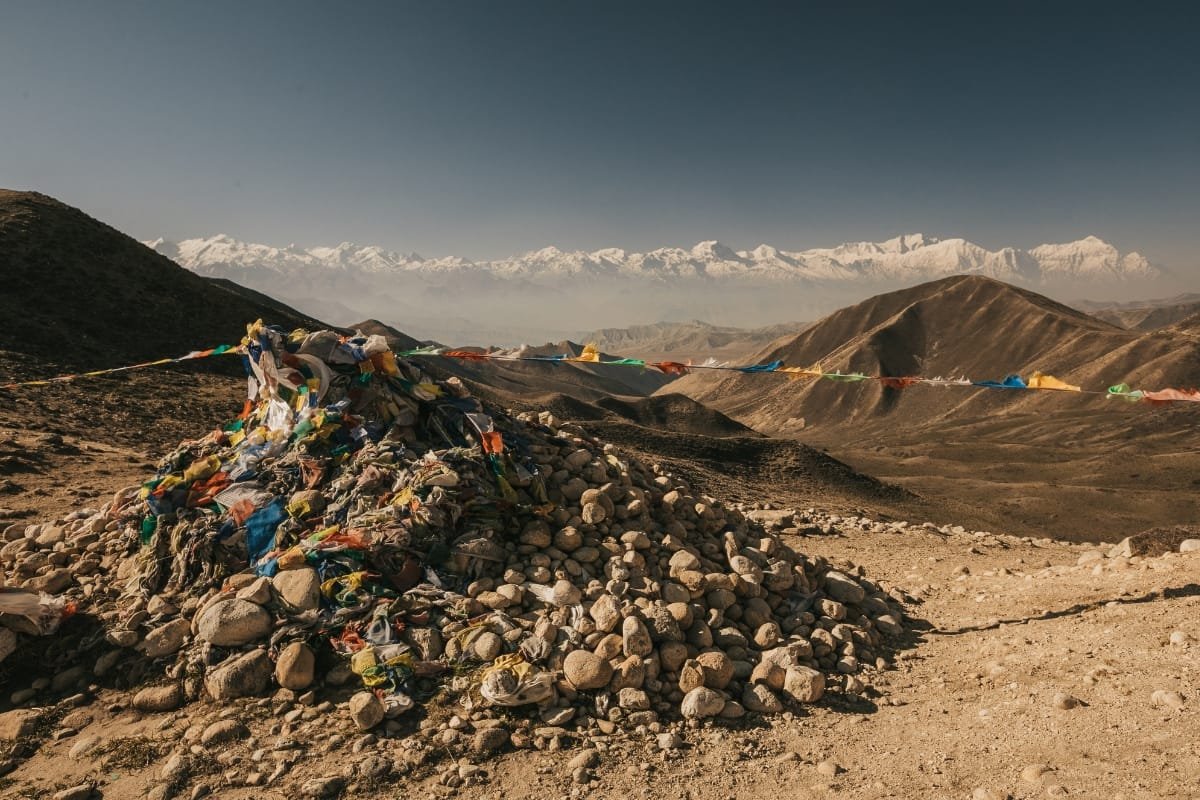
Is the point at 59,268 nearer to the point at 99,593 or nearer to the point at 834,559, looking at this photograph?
the point at 99,593

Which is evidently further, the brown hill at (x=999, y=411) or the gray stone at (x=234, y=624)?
the brown hill at (x=999, y=411)

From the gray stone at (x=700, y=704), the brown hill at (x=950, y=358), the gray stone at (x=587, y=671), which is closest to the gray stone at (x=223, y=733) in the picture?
the gray stone at (x=587, y=671)

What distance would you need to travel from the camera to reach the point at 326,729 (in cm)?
480

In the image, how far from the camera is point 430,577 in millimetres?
6109

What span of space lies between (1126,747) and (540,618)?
16.1ft

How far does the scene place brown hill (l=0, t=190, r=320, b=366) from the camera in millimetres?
24000

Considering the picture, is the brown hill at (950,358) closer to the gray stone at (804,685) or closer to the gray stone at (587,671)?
the gray stone at (804,685)

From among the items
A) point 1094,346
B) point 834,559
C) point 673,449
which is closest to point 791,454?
point 673,449

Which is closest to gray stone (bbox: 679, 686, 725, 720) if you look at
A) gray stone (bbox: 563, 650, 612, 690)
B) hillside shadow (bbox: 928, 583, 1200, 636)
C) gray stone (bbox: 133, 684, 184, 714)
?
gray stone (bbox: 563, 650, 612, 690)

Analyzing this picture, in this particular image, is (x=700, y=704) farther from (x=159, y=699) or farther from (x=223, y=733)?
(x=159, y=699)

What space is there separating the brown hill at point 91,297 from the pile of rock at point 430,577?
856 inches

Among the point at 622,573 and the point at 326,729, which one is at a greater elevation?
the point at 622,573

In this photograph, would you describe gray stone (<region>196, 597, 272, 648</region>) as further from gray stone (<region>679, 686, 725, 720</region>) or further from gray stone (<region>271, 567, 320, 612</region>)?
gray stone (<region>679, 686, 725, 720</region>)

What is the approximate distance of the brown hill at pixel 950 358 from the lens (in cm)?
6956
